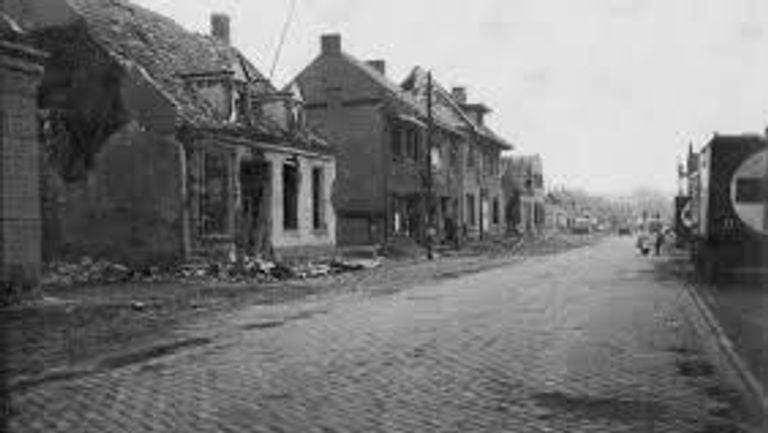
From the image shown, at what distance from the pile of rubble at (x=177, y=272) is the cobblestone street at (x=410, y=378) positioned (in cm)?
944

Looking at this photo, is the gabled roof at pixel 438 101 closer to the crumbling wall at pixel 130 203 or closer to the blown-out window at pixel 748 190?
the crumbling wall at pixel 130 203

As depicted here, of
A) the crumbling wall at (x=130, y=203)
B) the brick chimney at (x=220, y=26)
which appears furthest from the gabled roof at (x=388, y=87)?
the crumbling wall at (x=130, y=203)

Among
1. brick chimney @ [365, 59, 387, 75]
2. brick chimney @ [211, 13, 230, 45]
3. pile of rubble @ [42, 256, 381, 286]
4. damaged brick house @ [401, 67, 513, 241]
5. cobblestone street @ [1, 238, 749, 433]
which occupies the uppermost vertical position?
brick chimney @ [365, 59, 387, 75]

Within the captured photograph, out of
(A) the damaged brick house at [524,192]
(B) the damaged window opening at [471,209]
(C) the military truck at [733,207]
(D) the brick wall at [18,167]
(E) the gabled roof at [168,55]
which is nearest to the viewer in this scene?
(D) the brick wall at [18,167]

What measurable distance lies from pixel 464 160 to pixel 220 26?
22681 millimetres

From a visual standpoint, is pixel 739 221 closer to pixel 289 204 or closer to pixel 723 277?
pixel 723 277

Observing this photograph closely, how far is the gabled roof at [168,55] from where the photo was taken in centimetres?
2967

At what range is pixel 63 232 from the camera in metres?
29.6

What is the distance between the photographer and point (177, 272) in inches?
1107

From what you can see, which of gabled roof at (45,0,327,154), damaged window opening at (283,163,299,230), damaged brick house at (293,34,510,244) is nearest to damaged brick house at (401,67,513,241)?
damaged brick house at (293,34,510,244)

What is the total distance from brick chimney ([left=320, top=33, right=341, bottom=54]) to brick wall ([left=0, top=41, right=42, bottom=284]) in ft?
104

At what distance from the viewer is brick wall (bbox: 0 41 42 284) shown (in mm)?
19172

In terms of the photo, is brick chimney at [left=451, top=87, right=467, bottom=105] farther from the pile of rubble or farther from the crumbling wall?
the crumbling wall

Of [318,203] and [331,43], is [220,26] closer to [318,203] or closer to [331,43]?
[318,203]
